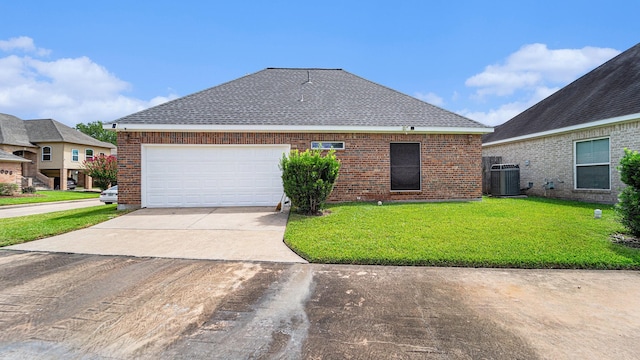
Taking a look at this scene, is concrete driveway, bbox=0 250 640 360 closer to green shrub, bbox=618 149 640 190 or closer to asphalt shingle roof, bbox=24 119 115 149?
green shrub, bbox=618 149 640 190

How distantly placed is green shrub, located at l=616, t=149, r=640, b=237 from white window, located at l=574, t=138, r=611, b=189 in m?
6.30

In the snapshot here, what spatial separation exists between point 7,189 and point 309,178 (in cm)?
2197

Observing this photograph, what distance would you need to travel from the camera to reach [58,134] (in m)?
26.8

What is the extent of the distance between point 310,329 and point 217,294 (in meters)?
1.41

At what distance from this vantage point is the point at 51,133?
2706 cm

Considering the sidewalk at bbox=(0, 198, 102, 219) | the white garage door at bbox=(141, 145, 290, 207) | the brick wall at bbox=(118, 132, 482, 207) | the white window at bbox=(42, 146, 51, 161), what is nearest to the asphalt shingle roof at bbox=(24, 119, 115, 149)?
the white window at bbox=(42, 146, 51, 161)

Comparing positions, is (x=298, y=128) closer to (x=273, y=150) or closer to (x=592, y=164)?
(x=273, y=150)

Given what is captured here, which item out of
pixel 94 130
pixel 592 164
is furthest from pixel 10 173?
pixel 94 130

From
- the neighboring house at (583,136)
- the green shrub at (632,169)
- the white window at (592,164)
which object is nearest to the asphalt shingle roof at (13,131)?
the neighboring house at (583,136)

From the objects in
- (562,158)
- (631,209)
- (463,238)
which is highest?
(562,158)

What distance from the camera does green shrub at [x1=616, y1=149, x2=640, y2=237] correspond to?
5.79 m

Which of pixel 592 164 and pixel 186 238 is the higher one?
pixel 592 164

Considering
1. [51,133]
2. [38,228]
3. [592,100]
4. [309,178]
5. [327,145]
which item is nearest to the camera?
[38,228]

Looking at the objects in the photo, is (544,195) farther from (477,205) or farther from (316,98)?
(316,98)
